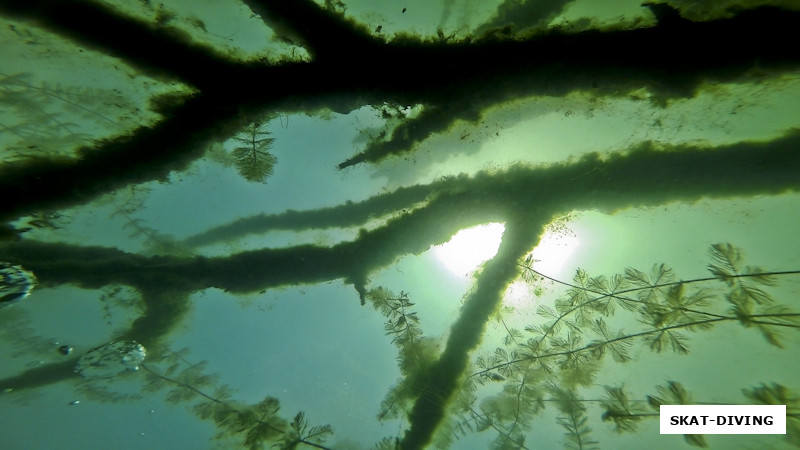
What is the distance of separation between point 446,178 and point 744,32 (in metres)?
2.99

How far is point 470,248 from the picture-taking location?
435 cm

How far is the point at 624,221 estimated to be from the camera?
4.03m

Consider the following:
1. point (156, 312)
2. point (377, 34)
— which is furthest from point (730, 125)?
point (156, 312)

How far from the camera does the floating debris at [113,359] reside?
5.96m

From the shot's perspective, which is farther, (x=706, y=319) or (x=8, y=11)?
(x=706, y=319)

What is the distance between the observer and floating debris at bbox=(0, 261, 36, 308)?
483 cm

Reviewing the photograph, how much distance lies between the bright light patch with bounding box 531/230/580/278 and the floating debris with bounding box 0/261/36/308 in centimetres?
766

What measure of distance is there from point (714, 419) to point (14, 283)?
10.8 meters

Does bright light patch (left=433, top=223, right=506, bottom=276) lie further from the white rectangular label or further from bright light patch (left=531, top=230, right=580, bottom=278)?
the white rectangular label

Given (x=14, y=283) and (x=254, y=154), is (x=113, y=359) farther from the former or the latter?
(x=254, y=154)

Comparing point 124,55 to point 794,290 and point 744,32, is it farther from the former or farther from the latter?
point 794,290

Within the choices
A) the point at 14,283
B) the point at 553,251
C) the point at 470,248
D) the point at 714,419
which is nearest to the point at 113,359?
the point at 14,283

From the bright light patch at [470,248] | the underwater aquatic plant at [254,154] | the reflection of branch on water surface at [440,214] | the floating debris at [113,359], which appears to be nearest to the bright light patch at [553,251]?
the reflection of branch on water surface at [440,214]

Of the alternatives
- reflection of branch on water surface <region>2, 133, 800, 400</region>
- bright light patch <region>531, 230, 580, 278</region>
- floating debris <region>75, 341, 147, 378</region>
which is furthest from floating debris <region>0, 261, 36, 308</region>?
bright light patch <region>531, 230, 580, 278</region>
